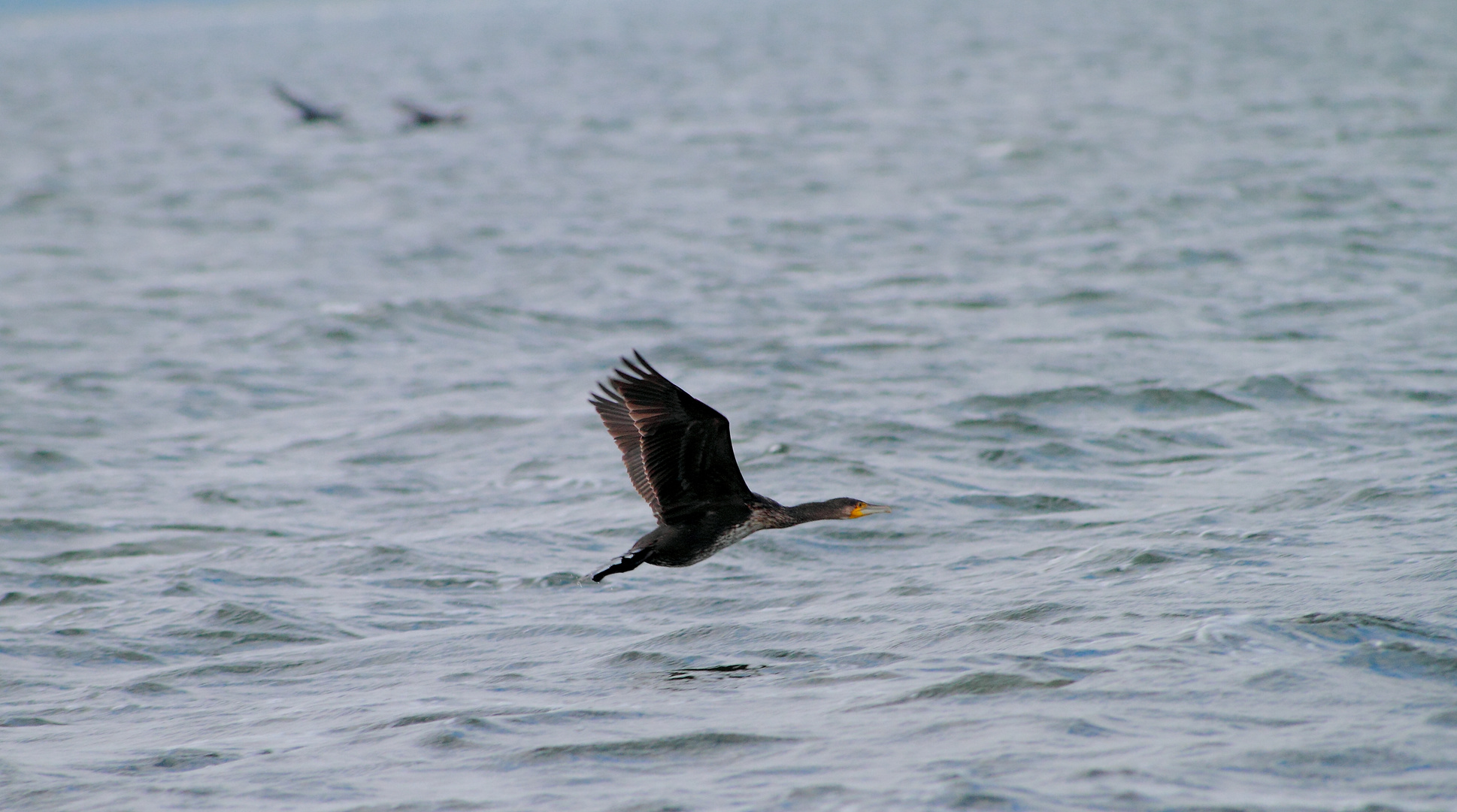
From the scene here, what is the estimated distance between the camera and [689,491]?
760 centimetres

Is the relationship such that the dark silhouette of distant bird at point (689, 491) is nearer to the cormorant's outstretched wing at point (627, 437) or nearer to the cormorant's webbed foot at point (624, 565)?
the cormorant's webbed foot at point (624, 565)

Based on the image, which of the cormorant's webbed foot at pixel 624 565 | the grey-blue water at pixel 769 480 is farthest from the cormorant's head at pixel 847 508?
the cormorant's webbed foot at pixel 624 565

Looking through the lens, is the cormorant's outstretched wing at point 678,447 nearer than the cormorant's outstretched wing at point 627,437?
Yes

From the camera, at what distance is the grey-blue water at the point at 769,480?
239 inches

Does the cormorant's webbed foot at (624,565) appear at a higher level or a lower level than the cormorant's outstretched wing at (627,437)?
lower

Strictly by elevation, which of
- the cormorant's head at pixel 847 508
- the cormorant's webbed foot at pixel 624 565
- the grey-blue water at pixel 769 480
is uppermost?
the cormorant's head at pixel 847 508

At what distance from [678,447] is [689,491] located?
0.86 ft

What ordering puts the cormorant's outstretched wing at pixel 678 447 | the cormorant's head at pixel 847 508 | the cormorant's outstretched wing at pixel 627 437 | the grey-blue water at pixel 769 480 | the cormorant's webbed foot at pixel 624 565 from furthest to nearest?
the cormorant's outstretched wing at pixel 627 437
the cormorant's head at pixel 847 508
the cormorant's webbed foot at pixel 624 565
the cormorant's outstretched wing at pixel 678 447
the grey-blue water at pixel 769 480

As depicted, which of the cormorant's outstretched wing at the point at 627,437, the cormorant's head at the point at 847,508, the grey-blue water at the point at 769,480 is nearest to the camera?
the grey-blue water at the point at 769,480

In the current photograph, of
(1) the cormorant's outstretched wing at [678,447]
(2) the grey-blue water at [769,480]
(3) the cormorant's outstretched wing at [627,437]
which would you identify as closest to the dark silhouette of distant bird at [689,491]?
(1) the cormorant's outstretched wing at [678,447]

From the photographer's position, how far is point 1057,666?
264 inches


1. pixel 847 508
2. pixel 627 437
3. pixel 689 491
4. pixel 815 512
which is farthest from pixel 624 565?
pixel 847 508

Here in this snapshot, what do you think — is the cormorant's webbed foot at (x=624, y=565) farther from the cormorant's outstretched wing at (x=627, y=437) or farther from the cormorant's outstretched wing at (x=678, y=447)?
the cormorant's outstretched wing at (x=627, y=437)

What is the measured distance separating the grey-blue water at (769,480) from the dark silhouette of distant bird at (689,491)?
1.55 feet
